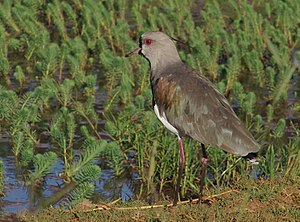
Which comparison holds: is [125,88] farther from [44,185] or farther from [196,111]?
[196,111]

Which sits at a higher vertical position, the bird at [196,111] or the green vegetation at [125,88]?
the bird at [196,111]

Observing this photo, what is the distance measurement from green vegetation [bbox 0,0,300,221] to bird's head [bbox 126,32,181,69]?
2.78 ft

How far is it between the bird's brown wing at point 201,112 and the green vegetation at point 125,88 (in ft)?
1.63

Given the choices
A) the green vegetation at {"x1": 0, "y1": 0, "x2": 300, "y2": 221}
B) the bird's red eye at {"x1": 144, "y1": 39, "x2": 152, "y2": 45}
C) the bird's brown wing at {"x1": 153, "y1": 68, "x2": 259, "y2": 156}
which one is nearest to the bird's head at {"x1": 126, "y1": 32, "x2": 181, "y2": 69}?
the bird's red eye at {"x1": 144, "y1": 39, "x2": 152, "y2": 45}

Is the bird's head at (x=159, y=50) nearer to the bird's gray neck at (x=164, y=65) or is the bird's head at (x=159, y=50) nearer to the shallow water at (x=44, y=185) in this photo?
the bird's gray neck at (x=164, y=65)

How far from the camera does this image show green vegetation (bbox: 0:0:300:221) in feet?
24.5

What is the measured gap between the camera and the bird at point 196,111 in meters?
6.13

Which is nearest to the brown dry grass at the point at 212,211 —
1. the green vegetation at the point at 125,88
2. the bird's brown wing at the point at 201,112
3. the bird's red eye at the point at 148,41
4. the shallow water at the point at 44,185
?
the green vegetation at the point at 125,88

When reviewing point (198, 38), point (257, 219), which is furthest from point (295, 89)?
point (257, 219)

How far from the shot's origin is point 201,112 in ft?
20.7

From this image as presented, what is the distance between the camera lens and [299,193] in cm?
628

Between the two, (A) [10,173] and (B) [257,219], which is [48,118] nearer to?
(A) [10,173]

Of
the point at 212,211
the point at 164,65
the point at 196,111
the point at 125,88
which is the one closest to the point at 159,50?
the point at 164,65

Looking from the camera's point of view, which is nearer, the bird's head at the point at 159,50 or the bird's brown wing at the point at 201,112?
the bird's brown wing at the point at 201,112
